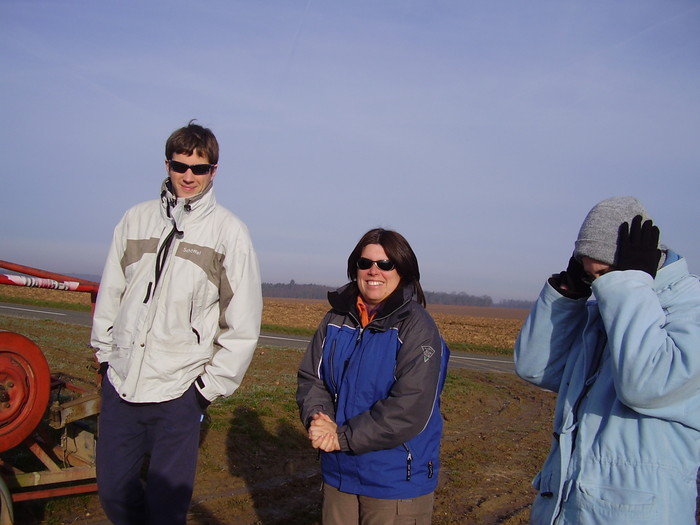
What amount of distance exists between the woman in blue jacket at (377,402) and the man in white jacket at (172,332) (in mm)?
442

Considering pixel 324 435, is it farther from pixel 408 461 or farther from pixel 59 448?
pixel 59 448

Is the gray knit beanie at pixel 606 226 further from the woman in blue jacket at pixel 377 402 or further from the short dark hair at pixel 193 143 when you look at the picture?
the short dark hair at pixel 193 143

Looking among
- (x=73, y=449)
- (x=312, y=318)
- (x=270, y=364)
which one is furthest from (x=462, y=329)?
(x=73, y=449)

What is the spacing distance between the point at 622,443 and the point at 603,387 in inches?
8.7

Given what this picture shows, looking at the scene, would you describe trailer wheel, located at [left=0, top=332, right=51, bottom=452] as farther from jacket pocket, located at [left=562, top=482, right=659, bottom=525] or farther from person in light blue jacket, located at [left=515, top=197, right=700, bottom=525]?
jacket pocket, located at [left=562, top=482, right=659, bottom=525]

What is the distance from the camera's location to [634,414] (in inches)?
88.2

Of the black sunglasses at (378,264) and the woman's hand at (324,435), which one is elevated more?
the black sunglasses at (378,264)

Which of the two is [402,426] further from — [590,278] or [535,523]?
[590,278]

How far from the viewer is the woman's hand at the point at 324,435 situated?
2.93 metres

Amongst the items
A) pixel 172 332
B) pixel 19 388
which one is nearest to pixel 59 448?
pixel 19 388

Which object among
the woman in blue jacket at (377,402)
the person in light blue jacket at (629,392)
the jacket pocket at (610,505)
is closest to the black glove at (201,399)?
the woman in blue jacket at (377,402)

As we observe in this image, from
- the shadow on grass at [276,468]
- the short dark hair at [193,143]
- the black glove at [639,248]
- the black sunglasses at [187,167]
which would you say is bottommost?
the shadow on grass at [276,468]

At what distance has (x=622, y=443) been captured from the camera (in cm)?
222

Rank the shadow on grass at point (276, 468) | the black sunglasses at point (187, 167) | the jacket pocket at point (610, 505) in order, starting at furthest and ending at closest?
the shadow on grass at point (276, 468) → the black sunglasses at point (187, 167) → the jacket pocket at point (610, 505)
